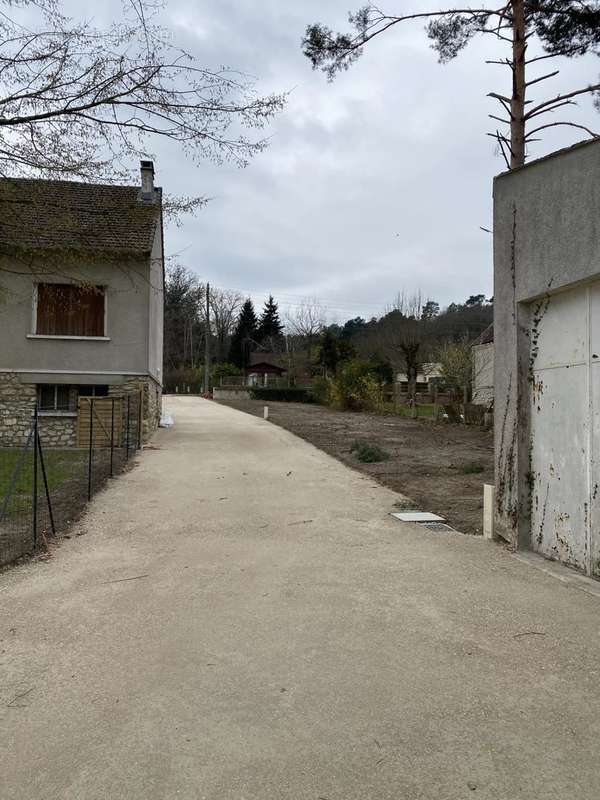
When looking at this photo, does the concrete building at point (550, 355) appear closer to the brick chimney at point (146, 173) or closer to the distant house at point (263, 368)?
the brick chimney at point (146, 173)

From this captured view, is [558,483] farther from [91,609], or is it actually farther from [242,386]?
[242,386]

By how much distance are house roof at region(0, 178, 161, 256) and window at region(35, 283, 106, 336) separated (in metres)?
7.14

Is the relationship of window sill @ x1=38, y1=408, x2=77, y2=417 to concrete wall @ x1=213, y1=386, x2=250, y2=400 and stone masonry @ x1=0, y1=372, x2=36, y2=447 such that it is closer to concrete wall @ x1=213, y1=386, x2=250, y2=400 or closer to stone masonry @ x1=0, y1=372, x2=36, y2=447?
stone masonry @ x1=0, y1=372, x2=36, y2=447

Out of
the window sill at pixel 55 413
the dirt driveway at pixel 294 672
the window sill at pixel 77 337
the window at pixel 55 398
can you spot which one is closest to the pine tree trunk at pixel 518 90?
the dirt driveway at pixel 294 672

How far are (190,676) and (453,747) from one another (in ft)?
4.96

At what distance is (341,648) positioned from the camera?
390 cm

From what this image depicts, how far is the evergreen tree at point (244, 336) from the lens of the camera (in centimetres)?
7050

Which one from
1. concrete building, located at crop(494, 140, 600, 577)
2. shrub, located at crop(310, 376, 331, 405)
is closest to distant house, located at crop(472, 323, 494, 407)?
shrub, located at crop(310, 376, 331, 405)

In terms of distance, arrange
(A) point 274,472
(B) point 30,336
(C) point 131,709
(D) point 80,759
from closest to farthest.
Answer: (D) point 80,759
(C) point 131,709
(A) point 274,472
(B) point 30,336

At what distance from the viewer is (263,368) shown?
66625 millimetres

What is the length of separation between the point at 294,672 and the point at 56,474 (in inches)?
376

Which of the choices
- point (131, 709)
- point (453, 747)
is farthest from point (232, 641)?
point (453, 747)

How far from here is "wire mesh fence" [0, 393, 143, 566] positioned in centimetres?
669

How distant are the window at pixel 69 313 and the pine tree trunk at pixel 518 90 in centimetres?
1119
